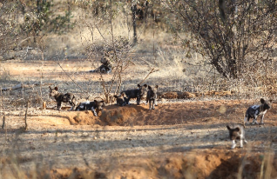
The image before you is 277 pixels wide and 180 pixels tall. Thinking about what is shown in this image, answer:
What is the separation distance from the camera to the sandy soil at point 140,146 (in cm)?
593

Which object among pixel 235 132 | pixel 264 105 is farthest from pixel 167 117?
pixel 235 132

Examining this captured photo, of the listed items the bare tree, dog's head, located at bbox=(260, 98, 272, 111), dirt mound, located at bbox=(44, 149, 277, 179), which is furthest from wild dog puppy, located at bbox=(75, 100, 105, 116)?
the bare tree

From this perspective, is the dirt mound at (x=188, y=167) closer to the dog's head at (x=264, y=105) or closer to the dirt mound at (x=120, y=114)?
the dog's head at (x=264, y=105)

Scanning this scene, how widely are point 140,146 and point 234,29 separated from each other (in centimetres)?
A: 677

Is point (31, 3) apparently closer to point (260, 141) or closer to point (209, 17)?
point (209, 17)

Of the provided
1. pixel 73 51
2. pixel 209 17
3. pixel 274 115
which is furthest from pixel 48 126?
pixel 73 51

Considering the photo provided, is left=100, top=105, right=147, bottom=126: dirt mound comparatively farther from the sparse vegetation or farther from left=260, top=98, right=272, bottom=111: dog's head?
left=260, top=98, right=272, bottom=111: dog's head

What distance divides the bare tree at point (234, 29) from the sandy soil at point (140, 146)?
128 inches

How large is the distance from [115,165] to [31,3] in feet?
64.7

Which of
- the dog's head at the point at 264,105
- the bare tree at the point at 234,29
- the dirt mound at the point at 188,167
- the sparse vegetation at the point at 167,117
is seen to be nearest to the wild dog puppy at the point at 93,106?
the sparse vegetation at the point at 167,117

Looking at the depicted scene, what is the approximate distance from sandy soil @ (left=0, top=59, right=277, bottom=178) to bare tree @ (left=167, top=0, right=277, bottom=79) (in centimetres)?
324

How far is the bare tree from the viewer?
12.0 meters

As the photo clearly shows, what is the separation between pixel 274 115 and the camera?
8703 mm

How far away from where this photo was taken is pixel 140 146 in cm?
695
